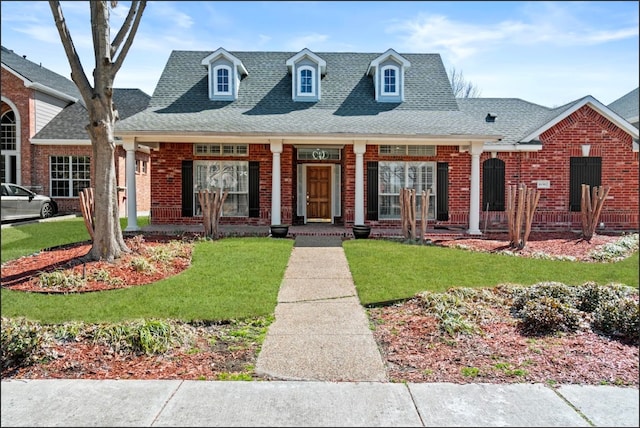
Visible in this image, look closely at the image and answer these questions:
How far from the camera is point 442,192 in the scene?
14750mm

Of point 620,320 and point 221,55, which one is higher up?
point 221,55

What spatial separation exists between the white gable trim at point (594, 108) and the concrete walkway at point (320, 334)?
9390 millimetres

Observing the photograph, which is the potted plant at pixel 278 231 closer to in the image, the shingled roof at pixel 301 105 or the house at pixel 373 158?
the house at pixel 373 158

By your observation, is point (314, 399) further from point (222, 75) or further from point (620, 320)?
point (222, 75)

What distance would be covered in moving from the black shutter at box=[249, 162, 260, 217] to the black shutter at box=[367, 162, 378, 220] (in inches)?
129

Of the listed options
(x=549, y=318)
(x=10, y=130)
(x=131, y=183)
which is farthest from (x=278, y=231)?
(x=10, y=130)

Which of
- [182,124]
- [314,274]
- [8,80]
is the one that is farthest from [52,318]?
[8,80]

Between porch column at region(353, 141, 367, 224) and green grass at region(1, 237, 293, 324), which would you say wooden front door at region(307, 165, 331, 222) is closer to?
porch column at region(353, 141, 367, 224)

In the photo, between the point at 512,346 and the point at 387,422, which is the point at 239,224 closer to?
the point at 512,346

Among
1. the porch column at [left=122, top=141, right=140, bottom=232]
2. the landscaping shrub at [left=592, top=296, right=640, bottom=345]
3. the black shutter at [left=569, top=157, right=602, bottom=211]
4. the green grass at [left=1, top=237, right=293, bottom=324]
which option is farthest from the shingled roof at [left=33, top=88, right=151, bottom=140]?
the landscaping shrub at [left=592, top=296, right=640, bottom=345]

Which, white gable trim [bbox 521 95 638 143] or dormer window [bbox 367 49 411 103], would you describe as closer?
white gable trim [bbox 521 95 638 143]

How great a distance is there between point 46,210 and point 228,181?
6.90 meters

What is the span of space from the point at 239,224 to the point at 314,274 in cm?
727

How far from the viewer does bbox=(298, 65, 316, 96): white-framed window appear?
617 inches
